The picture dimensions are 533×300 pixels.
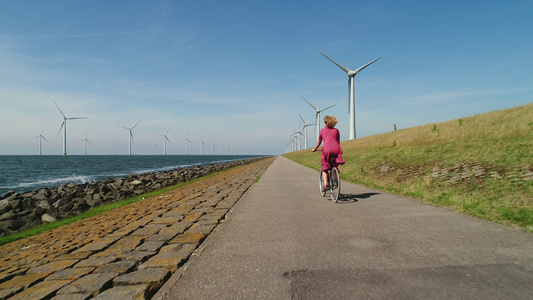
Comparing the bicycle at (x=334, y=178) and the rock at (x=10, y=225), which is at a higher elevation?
the bicycle at (x=334, y=178)

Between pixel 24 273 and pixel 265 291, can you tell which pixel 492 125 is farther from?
pixel 24 273

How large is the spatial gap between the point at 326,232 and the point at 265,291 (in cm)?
231

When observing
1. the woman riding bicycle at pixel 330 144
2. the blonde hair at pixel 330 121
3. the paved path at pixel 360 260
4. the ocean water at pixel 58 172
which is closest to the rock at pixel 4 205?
the ocean water at pixel 58 172

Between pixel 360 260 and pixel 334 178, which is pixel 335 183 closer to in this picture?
pixel 334 178

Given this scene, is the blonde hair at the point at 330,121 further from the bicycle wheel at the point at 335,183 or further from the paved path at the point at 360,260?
the paved path at the point at 360,260

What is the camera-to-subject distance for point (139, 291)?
2.87 m

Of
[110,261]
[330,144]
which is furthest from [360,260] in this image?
[330,144]

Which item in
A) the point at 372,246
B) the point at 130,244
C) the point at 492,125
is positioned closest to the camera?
the point at 372,246

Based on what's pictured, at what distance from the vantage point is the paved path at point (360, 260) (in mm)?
2795

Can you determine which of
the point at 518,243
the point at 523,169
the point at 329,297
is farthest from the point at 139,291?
the point at 523,169

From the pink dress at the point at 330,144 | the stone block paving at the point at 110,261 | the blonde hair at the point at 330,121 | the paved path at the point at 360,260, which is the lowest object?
the stone block paving at the point at 110,261

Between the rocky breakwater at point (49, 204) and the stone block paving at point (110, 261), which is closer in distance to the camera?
the stone block paving at point (110, 261)

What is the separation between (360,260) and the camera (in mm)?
3562

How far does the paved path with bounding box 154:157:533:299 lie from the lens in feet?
9.17
